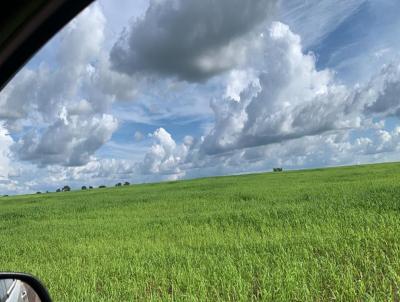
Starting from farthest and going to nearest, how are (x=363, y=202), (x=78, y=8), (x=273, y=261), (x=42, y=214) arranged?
1. (x=42, y=214)
2. (x=363, y=202)
3. (x=273, y=261)
4. (x=78, y=8)

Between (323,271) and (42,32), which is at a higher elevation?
(42,32)

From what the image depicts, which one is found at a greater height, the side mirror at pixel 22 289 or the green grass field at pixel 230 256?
the side mirror at pixel 22 289

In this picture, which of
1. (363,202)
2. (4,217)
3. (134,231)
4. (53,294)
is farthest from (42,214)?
(53,294)

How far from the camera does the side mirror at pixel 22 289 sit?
147 centimetres

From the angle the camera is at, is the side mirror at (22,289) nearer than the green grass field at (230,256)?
Yes

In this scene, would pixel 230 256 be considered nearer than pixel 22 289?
No

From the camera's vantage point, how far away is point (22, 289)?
1704 mm

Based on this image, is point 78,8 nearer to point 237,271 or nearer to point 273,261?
point 237,271

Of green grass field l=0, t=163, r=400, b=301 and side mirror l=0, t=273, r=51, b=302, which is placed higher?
side mirror l=0, t=273, r=51, b=302

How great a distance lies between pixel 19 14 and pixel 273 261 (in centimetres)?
708

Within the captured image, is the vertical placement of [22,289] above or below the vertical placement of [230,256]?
above

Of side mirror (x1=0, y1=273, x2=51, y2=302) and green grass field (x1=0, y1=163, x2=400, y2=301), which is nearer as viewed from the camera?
side mirror (x1=0, y1=273, x2=51, y2=302)

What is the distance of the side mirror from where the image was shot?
57.7 inches

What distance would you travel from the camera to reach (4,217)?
2386 centimetres
